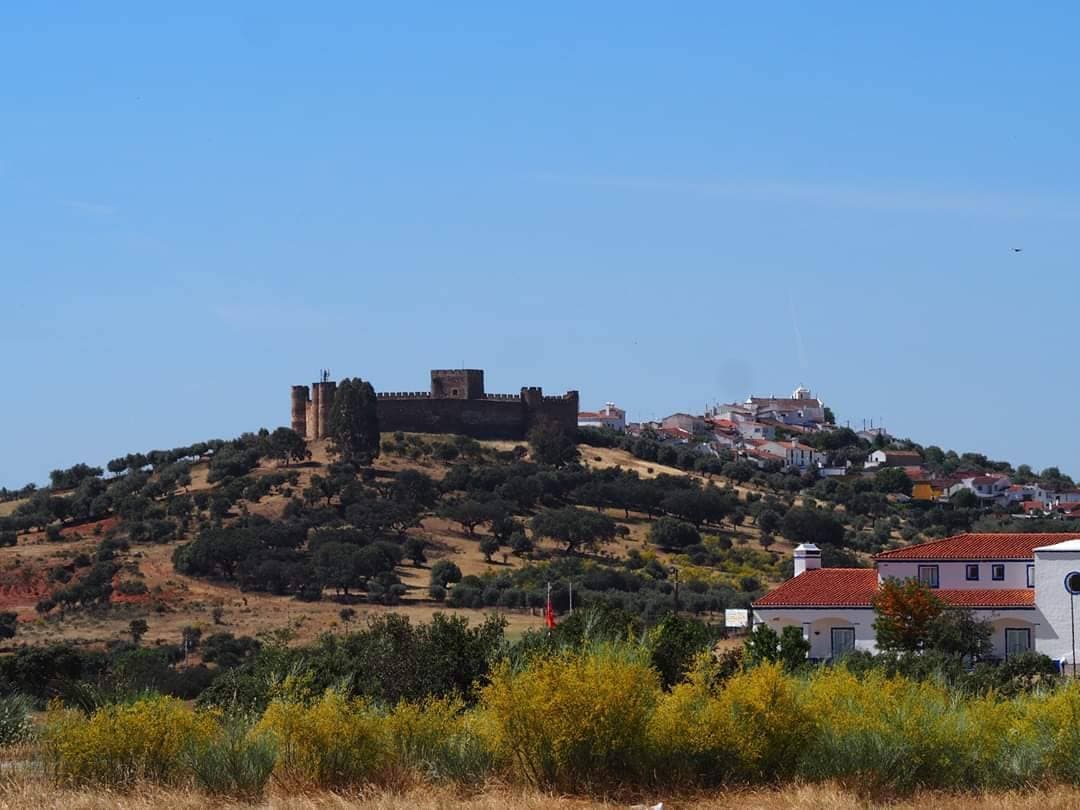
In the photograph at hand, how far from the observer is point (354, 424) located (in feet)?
268

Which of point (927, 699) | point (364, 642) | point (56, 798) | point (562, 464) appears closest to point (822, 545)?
point (562, 464)

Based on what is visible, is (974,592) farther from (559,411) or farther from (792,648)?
(559,411)

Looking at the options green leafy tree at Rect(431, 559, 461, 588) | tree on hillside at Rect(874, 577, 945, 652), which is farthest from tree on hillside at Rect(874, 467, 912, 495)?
tree on hillside at Rect(874, 577, 945, 652)

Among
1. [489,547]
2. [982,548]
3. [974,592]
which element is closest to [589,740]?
[974,592]

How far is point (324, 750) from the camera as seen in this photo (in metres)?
16.9

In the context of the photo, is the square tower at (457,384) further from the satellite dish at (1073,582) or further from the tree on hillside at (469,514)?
the satellite dish at (1073,582)

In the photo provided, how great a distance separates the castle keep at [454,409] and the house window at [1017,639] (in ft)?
178

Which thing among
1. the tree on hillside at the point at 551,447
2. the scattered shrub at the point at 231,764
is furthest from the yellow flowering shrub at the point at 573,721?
the tree on hillside at the point at 551,447

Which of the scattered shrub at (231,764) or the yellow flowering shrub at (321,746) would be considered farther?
the yellow flowering shrub at (321,746)

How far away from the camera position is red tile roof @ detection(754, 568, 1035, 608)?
3919cm

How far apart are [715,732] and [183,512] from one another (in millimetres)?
57562

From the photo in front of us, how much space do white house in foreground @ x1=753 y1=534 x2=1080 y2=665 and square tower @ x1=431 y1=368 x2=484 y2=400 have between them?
52.7m

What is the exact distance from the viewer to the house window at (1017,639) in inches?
1511

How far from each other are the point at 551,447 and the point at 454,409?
25.5ft
